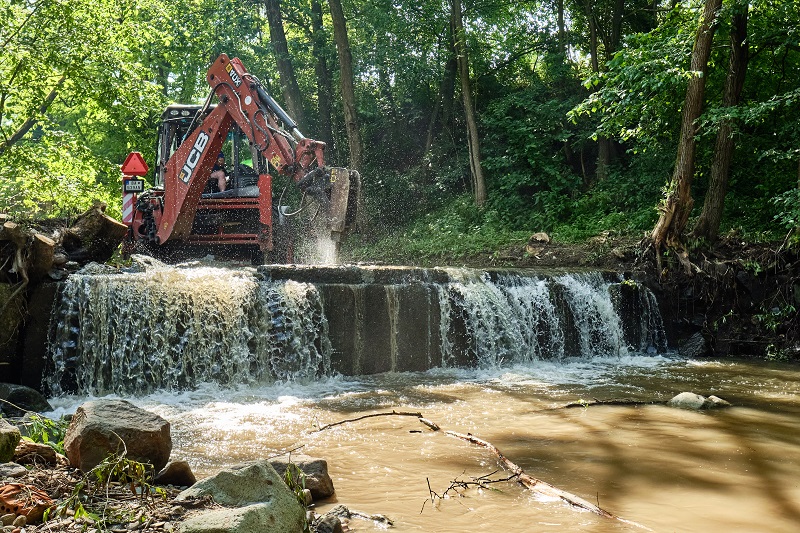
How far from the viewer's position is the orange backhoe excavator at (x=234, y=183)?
30.3 ft

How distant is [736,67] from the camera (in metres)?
11.6

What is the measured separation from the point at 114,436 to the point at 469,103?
1661 centimetres

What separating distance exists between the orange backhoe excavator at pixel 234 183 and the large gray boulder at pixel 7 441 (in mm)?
5933

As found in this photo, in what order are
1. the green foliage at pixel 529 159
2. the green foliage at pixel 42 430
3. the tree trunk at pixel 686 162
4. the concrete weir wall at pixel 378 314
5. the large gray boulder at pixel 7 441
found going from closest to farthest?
the large gray boulder at pixel 7 441 < the green foliage at pixel 42 430 < the concrete weir wall at pixel 378 314 < the tree trunk at pixel 686 162 < the green foliage at pixel 529 159

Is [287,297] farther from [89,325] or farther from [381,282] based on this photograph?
[89,325]

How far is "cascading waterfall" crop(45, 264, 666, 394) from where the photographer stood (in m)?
7.70

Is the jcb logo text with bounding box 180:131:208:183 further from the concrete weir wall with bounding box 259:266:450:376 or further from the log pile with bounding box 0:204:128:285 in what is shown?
the concrete weir wall with bounding box 259:266:450:376

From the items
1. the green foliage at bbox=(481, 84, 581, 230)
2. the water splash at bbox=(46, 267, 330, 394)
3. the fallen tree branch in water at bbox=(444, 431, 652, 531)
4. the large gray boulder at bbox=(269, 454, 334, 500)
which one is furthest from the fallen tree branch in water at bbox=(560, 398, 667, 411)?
the green foliage at bbox=(481, 84, 581, 230)

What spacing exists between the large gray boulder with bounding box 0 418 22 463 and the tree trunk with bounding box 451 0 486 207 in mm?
16466

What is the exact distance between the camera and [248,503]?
9.82 ft

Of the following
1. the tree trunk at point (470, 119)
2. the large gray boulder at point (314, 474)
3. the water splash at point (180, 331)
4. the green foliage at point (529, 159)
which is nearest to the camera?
the large gray boulder at point (314, 474)

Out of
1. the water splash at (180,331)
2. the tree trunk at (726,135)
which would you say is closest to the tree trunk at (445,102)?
the tree trunk at (726,135)

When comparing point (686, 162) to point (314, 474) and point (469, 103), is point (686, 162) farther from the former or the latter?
point (314, 474)

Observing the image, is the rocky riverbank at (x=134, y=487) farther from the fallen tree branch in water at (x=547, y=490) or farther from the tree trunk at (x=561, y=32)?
the tree trunk at (x=561, y=32)
